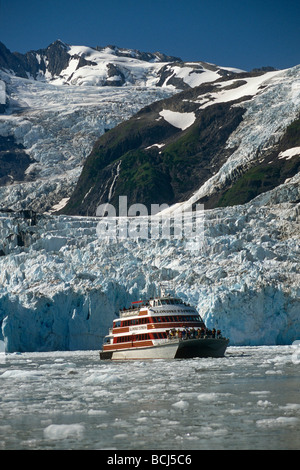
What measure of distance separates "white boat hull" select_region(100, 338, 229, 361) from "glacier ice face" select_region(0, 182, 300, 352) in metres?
12.8

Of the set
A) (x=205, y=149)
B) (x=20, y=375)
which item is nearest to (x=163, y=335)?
(x=20, y=375)

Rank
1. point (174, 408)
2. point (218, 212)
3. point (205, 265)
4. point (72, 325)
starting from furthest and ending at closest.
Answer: point (218, 212) → point (205, 265) → point (72, 325) → point (174, 408)

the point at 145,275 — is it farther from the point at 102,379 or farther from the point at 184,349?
the point at 102,379

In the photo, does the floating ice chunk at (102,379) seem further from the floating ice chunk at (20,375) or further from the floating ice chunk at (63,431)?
the floating ice chunk at (63,431)

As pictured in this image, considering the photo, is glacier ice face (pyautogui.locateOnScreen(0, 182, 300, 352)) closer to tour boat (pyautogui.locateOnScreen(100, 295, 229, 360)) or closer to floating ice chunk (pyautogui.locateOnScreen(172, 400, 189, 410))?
tour boat (pyautogui.locateOnScreen(100, 295, 229, 360))

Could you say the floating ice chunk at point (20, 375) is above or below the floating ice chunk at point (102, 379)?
below

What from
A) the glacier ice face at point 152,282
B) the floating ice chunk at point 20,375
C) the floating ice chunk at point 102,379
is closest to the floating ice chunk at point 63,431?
the floating ice chunk at point 102,379

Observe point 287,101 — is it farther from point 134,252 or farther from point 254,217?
point 134,252

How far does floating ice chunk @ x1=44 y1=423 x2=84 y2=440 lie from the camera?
18.3 m

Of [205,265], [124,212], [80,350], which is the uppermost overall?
[124,212]

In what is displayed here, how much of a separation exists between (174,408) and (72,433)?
4.85m

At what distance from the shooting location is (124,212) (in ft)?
A: 506

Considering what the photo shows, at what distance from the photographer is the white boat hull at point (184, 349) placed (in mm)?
46562

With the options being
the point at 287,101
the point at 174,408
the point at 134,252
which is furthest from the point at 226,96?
the point at 174,408
